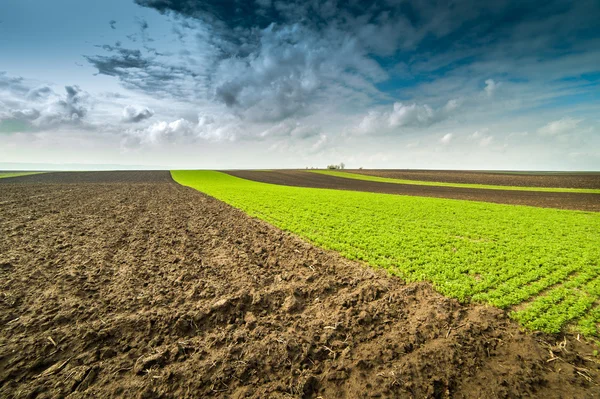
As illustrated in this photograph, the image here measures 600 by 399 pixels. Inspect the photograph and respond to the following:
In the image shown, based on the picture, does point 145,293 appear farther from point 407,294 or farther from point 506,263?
point 506,263

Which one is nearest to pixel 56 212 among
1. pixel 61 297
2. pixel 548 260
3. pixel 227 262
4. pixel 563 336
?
pixel 61 297

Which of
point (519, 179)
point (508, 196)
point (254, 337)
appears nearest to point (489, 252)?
point (254, 337)

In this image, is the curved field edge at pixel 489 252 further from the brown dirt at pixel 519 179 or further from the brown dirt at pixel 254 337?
the brown dirt at pixel 519 179

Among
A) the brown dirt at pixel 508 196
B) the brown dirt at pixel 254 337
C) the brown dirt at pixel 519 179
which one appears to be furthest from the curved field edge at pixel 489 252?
the brown dirt at pixel 519 179

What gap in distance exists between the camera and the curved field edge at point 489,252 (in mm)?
6797

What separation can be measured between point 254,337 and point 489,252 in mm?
10484

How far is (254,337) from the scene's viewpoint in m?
5.35

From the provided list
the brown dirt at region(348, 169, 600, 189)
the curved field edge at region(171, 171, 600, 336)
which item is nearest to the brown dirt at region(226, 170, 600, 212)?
the curved field edge at region(171, 171, 600, 336)

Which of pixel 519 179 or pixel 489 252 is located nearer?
pixel 489 252

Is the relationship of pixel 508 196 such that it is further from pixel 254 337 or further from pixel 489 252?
pixel 254 337

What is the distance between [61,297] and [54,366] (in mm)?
3015

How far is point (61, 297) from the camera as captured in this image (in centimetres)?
672

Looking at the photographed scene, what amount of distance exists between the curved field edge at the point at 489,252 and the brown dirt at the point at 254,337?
2.74 ft

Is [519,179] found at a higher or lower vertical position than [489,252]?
higher
